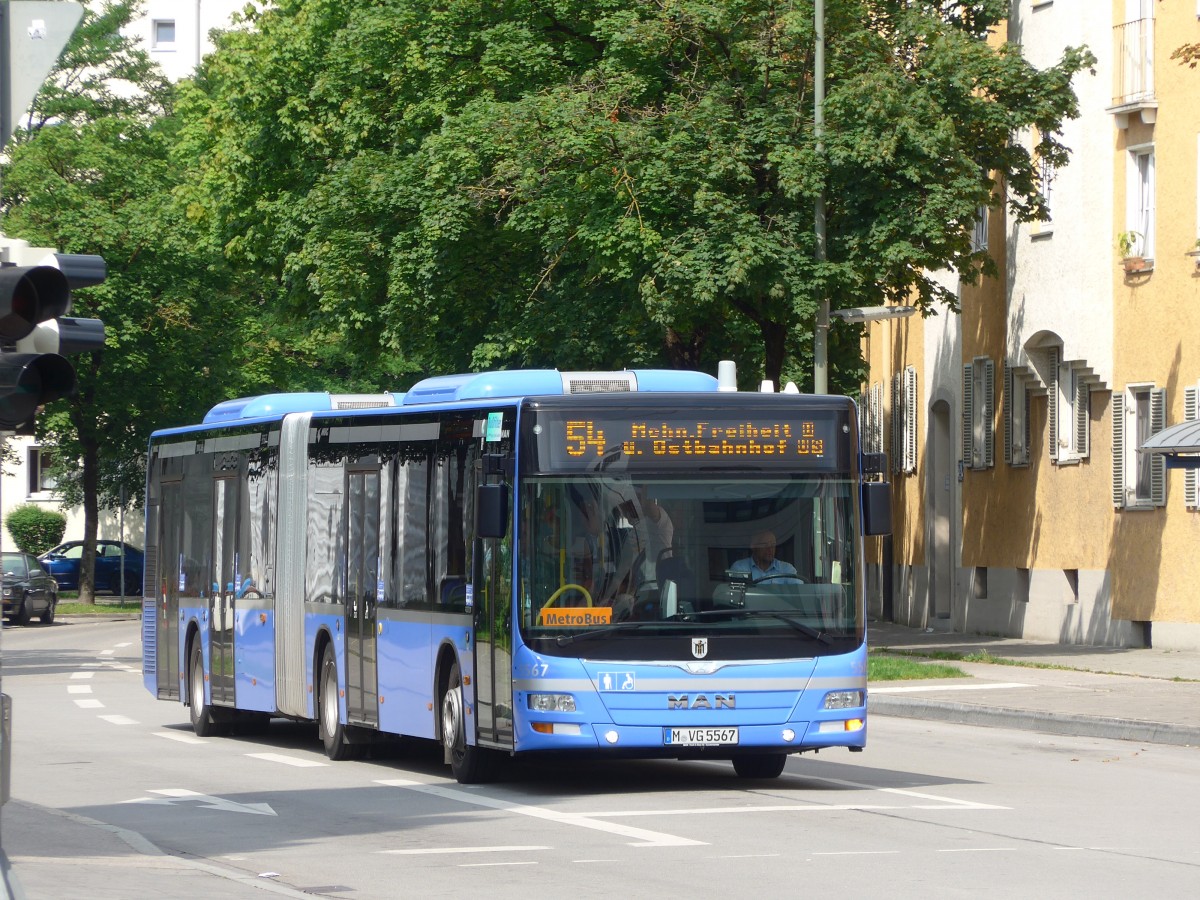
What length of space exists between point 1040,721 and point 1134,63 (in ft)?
46.7

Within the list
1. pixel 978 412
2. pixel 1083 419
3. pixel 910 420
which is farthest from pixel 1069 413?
pixel 910 420

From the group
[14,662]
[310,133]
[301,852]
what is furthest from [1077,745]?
[310,133]

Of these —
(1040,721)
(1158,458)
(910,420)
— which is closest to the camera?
(1040,721)

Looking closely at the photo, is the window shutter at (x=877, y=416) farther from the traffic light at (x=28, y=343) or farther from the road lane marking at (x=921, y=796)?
the traffic light at (x=28, y=343)

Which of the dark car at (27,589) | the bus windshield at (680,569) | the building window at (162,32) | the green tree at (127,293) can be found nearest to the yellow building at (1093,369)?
the bus windshield at (680,569)

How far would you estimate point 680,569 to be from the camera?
14.2 metres

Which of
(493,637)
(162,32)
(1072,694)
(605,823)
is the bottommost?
(1072,694)

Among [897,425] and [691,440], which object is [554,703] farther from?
[897,425]

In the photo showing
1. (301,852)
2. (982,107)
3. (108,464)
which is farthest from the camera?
(108,464)

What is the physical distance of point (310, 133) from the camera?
131ft

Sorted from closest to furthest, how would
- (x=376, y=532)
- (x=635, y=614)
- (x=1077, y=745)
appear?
(x=635, y=614), (x=376, y=532), (x=1077, y=745)

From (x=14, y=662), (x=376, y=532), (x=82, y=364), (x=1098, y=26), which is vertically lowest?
(x=14, y=662)

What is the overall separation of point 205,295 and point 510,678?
142 ft

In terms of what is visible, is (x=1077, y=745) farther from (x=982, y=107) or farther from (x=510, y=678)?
(x=982, y=107)
